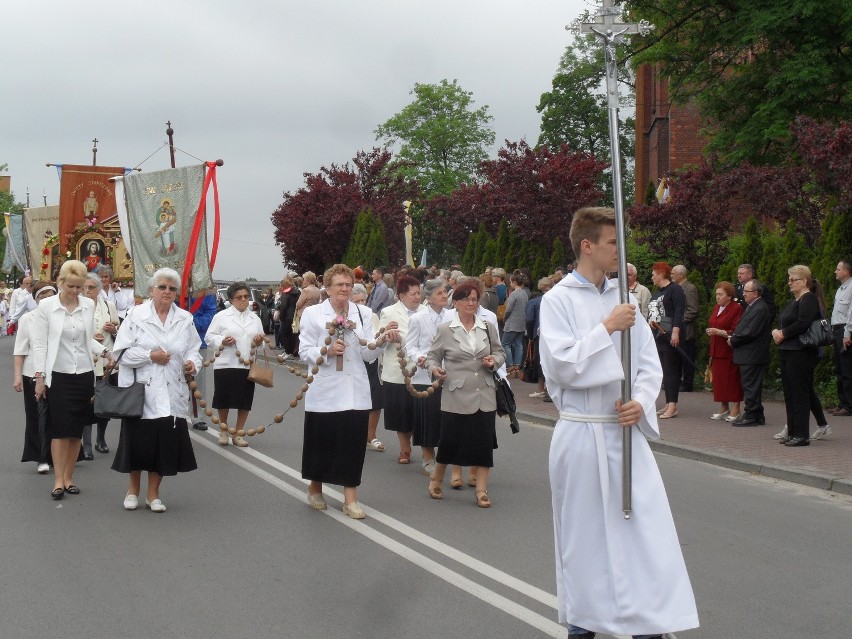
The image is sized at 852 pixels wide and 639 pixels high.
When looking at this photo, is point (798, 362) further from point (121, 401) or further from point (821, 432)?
point (121, 401)

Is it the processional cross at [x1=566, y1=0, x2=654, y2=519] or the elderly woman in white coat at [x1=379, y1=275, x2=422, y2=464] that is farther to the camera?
the elderly woman in white coat at [x1=379, y1=275, x2=422, y2=464]

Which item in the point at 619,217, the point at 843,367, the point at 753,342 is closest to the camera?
the point at 619,217

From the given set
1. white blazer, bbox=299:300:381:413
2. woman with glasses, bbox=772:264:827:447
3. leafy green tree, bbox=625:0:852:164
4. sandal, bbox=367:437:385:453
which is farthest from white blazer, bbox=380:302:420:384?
leafy green tree, bbox=625:0:852:164

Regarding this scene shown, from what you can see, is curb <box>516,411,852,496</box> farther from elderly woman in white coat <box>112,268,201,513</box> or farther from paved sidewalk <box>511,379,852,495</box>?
elderly woman in white coat <box>112,268,201,513</box>

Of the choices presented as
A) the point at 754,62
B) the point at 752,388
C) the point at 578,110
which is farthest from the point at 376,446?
the point at 578,110

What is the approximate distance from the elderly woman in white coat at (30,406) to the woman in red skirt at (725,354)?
8.15m

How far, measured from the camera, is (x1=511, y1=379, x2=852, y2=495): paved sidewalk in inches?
422

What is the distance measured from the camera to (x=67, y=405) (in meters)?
9.73

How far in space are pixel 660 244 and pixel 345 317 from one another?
467 inches

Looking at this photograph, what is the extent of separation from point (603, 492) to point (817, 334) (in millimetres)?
8336

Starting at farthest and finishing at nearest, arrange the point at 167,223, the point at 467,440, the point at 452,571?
the point at 167,223 < the point at 467,440 < the point at 452,571

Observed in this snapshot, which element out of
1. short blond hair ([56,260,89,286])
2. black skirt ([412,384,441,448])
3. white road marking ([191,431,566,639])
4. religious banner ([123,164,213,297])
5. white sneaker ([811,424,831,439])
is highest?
religious banner ([123,164,213,297])

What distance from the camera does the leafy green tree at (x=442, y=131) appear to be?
71.8 metres

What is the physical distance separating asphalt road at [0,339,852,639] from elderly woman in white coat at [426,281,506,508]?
37cm
